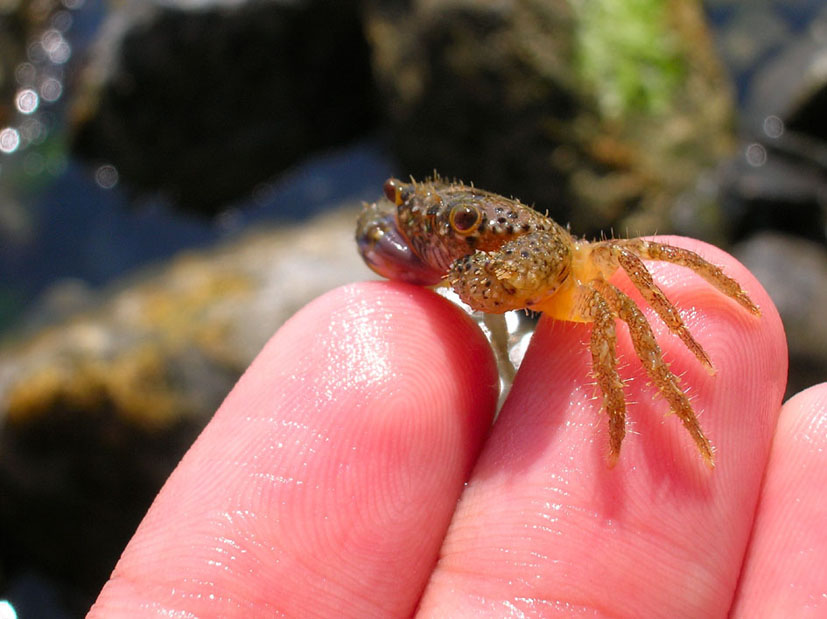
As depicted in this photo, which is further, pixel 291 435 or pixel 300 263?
pixel 300 263

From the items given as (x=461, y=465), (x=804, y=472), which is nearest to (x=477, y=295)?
(x=461, y=465)

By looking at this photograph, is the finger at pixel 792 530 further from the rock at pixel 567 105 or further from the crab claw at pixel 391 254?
the rock at pixel 567 105

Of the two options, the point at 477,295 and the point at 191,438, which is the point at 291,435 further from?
the point at 191,438

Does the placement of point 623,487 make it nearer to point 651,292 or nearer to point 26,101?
point 651,292

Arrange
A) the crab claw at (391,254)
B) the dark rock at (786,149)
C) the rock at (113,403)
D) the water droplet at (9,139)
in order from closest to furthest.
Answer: the crab claw at (391,254)
the rock at (113,403)
the dark rock at (786,149)
the water droplet at (9,139)

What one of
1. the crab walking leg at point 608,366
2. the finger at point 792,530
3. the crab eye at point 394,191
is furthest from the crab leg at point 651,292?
the crab eye at point 394,191

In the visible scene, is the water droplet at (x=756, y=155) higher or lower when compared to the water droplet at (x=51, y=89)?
lower

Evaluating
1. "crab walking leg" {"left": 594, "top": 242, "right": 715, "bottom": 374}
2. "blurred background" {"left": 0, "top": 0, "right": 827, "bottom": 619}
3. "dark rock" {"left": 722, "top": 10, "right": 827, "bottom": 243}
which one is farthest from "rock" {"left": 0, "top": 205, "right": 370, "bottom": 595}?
"dark rock" {"left": 722, "top": 10, "right": 827, "bottom": 243}
